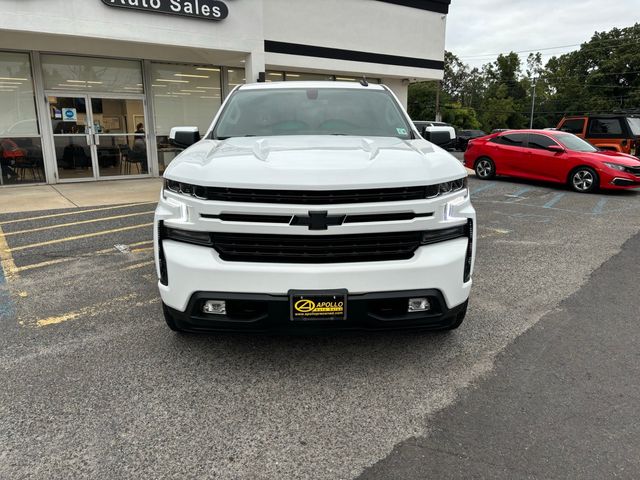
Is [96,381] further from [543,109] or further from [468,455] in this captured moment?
[543,109]

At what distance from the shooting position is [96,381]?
3.11 m

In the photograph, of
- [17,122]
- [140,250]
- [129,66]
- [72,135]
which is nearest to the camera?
[140,250]

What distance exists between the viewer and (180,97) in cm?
1434

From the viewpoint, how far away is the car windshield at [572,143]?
12109mm

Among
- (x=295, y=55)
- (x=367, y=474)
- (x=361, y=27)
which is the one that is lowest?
(x=367, y=474)

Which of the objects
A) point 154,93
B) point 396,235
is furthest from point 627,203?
point 154,93

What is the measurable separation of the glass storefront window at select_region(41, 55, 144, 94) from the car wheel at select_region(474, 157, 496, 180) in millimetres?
10027

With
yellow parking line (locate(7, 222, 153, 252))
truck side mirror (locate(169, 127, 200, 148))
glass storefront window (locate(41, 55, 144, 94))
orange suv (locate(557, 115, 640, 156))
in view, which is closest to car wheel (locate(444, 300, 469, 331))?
truck side mirror (locate(169, 127, 200, 148))

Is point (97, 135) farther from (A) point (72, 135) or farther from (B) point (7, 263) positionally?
(B) point (7, 263)

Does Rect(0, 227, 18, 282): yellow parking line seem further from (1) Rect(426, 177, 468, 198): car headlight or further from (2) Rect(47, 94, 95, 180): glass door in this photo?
(2) Rect(47, 94, 95, 180): glass door

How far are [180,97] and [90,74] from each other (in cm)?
250

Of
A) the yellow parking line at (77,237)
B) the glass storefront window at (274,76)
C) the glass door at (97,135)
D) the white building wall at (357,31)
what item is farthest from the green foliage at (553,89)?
the yellow parking line at (77,237)

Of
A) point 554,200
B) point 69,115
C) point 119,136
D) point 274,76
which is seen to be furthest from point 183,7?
point 554,200

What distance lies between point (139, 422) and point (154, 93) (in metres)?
12.9
